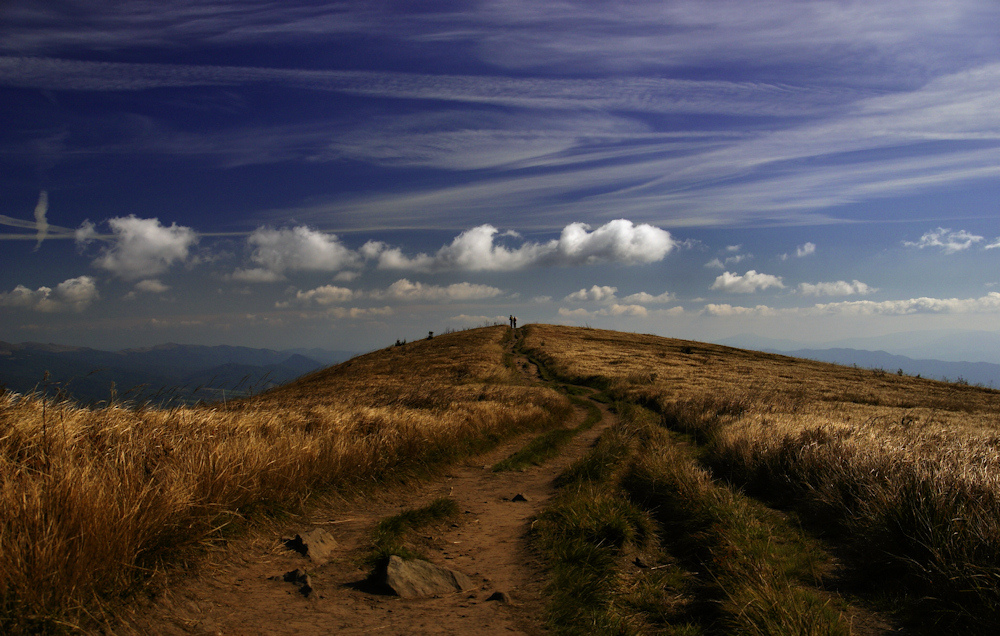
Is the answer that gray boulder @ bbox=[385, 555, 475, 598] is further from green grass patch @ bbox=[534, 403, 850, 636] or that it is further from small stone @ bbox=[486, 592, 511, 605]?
green grass patch @ bbox=[534, 403, 850, 636]

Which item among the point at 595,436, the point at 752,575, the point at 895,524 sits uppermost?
the point at 895,524

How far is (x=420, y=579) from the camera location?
17.1 ft

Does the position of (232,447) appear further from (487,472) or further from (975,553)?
(975,553)

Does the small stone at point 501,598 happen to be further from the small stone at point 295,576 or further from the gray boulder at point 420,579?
the small stone at point 295,576

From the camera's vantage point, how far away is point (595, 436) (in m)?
16.9

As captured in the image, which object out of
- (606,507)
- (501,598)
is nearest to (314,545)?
(501,598)

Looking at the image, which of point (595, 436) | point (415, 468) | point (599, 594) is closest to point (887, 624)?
point (599, 594)

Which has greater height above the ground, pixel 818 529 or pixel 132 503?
pixel 132 503

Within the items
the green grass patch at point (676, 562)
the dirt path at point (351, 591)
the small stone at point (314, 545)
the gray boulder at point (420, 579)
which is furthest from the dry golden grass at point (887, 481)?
the small stone at point (314, 545)

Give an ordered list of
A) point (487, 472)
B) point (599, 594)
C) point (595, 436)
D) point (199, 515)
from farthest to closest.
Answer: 1. point (595, 436)
2. point (487, 472)
3. point (199, 515)
4. point (599, 594)

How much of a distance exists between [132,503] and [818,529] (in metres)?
8.70

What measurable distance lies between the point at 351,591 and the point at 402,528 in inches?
68.1

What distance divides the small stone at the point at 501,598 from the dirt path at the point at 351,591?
67mm

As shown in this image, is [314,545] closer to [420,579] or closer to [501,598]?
[420,579]
